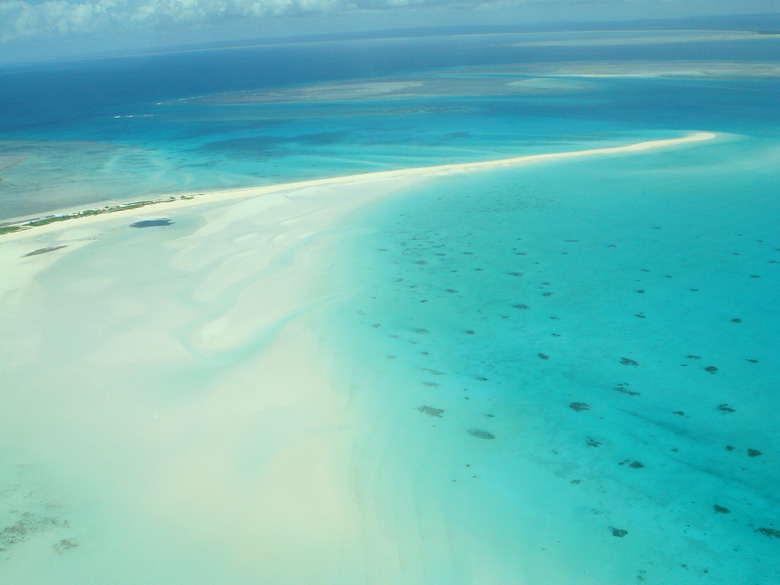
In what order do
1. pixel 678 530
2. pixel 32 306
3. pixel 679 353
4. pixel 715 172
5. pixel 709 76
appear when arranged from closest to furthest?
pixel 678 530 → pixel 679 353 → pixel 32 306 → pixel 715 172 → pixel 709 76

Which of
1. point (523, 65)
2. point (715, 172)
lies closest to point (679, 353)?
point (715, 172)

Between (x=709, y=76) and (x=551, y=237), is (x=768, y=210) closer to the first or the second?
(x=551, y=237)

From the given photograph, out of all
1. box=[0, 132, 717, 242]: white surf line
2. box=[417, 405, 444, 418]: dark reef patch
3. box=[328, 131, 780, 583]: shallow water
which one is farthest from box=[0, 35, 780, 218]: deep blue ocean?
box=[417, 405, 444, 418]: dark reef patch

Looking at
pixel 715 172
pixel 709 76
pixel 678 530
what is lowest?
pixel 678 530

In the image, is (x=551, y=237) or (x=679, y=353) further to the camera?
(x=551, y=237)

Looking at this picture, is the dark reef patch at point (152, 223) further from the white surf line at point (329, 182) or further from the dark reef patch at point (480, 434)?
the dark reef patch at point (480, 434)

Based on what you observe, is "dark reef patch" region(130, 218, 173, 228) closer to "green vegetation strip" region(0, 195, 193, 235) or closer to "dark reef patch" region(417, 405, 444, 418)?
"green vegetation strip" region(0, 195, 193, 235)

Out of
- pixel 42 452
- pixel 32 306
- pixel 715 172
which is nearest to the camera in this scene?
pixel 42 452

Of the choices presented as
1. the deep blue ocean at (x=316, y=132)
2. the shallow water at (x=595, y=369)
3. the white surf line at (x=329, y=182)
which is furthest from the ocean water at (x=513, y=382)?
the deep blue ocean at (x=316, y=132)
